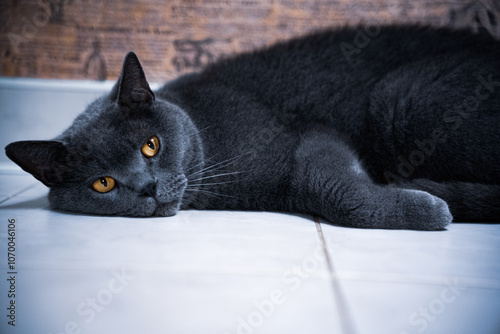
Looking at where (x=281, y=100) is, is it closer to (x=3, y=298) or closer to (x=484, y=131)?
(x=484, y=131)

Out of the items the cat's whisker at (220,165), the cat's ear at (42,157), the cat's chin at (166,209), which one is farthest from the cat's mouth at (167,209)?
the cat's ear at (42,157)

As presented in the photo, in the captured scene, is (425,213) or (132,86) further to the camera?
(132,86)

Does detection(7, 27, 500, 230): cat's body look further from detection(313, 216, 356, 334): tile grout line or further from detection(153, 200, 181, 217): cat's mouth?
detection(313, 216, 356, 334): tile grout line

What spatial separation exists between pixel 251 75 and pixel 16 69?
1122mm

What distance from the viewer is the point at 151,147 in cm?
118

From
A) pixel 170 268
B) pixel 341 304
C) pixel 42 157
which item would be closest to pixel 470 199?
pixel 341 304

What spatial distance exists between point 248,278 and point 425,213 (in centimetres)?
54

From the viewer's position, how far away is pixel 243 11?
6.00 feet

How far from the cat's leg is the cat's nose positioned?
392 mm

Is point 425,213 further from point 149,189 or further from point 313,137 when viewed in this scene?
point 149,189

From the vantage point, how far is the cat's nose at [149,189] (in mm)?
1105

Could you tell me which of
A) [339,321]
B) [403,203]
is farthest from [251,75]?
[339,321]

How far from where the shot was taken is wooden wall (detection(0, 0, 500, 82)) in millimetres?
1795

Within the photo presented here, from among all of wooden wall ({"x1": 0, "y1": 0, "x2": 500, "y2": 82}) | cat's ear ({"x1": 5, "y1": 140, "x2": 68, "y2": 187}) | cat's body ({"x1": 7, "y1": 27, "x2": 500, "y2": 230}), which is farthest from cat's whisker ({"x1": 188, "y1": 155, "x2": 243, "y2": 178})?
wooden wall ({"x1": 0, "y1": 0, "x2": 500, "y2": 82})
